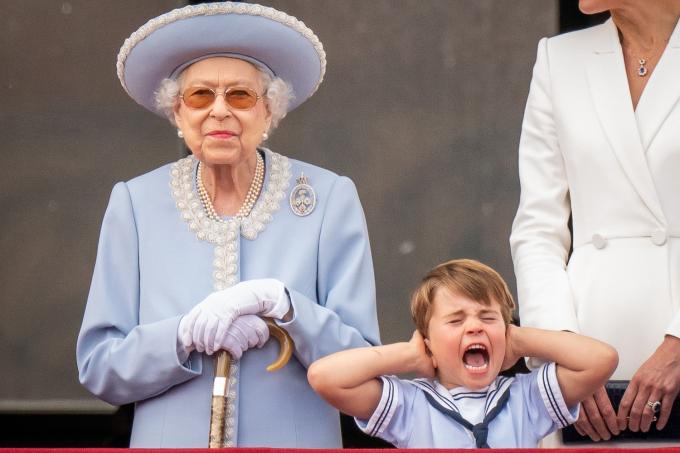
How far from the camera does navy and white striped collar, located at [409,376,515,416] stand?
3398mm

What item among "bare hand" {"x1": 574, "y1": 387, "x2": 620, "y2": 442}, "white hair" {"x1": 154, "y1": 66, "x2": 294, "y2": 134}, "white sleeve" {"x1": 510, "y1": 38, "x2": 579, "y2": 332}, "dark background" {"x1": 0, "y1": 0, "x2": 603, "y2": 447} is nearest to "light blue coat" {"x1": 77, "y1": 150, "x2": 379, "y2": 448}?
"white hair" {"x1": 154, "y1": 66, "x2": 294, "y2": 134}

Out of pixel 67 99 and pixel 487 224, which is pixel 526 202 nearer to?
pixel 487 224

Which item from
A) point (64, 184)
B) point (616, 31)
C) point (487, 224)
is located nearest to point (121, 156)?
point (64, 184)

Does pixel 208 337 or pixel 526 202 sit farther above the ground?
pixel 526 202

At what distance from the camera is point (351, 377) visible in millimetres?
3387

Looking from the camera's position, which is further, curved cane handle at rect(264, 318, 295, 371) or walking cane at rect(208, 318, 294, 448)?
curved cane handle at rect(264, 318, 295, 371)

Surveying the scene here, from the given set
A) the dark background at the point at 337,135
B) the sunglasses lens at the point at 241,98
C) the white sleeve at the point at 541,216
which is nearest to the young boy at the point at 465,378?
the white sleeve at the point at 541,216

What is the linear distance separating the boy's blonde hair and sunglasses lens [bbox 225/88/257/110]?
0.57m

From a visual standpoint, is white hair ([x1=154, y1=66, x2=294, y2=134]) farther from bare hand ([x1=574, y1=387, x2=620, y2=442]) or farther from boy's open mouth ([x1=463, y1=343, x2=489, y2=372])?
bare hand ([x1=574, y1=387, x2=620, y2=442])

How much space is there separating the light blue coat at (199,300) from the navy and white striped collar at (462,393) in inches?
8.7

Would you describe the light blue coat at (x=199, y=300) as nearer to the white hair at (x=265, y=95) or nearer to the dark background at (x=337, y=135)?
the white hair at (x=265, y=95)

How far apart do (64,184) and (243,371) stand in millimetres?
1966

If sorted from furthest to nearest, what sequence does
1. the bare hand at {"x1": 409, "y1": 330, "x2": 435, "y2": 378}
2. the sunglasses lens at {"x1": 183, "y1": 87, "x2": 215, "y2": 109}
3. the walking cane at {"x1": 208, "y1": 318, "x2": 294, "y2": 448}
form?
1. the sunglasses lens at {"x1": 183, "y1": 87, "x2": 215, "y2": 109}
2. the bare hand at {"x1": 409, "y1": 330, "x2": 435, "y2": 378}
3. the walking cane at {"x1": 208, "y1": 318, "x2": 294, "y2": 448}

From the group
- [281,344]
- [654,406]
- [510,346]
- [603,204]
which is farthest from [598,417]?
[281,344]
